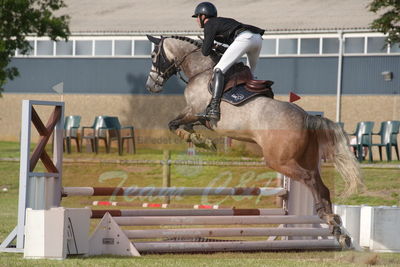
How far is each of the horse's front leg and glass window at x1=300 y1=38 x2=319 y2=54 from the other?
2043cm

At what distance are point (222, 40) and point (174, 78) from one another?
21.0 meters

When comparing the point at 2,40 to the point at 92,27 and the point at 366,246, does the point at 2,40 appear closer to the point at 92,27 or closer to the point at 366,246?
the point at 92,27

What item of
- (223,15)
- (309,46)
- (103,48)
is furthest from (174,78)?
(309,46)

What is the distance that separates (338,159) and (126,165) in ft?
37.6

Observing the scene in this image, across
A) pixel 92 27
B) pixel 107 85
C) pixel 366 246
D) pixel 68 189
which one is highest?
pixel 92 27

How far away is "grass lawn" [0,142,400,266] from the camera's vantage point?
7.70 meters

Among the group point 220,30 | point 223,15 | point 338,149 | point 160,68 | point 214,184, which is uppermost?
point 223,15

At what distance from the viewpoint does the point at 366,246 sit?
365 inches

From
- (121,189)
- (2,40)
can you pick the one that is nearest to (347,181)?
(121,189)

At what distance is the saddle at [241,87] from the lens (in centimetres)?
759

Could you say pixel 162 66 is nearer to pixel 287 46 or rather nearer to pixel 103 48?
pixel 287 46

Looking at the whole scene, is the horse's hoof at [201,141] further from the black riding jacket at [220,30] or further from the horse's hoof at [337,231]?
the horse's hoof at [337,231]

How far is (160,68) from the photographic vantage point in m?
8.47

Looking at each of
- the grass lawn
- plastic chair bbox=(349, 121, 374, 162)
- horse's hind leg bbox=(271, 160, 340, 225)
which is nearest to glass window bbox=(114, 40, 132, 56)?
the grass lawn
